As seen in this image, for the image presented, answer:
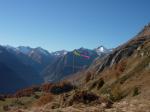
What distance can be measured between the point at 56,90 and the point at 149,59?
101514mm

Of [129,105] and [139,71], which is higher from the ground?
[139,71]

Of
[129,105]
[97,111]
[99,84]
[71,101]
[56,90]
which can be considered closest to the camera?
[97,111]

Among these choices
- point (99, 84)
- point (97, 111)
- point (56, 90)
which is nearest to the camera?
point (97, 111)

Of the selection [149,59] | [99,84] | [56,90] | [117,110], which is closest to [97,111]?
[117,110]

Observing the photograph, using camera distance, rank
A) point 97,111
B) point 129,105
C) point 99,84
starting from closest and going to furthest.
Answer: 1. point 97,111
2. point 129,105
3. point 99,84

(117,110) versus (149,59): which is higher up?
(149,59)

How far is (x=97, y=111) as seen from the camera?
94.3 ft

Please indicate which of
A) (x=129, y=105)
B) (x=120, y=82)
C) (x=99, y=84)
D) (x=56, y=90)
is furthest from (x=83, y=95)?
(x=56, y=90)

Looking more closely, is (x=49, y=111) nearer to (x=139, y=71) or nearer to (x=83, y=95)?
(x=83, y=95)

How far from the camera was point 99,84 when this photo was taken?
105062 millimetres

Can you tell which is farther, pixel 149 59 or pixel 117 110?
pixel 149 59

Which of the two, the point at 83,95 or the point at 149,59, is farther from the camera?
the point at 149,59

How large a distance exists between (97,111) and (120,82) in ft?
190

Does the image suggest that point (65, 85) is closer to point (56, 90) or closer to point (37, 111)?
point (56, 90)
